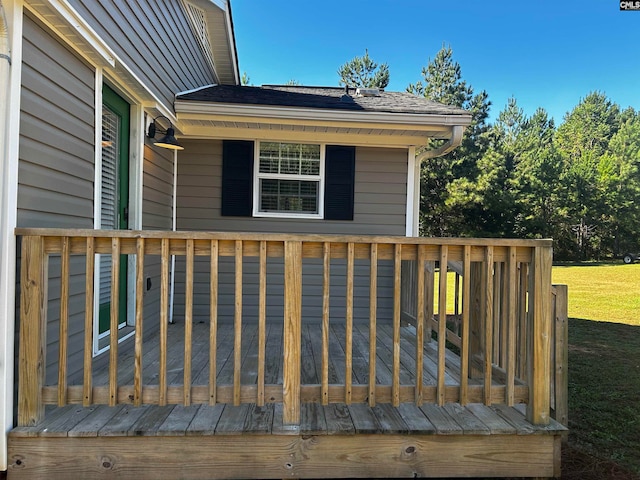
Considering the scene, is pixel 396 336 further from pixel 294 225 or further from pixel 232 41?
pixel 232 41

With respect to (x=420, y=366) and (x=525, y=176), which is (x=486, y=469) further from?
(x=525, y=176)

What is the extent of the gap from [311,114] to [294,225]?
1.39 metres

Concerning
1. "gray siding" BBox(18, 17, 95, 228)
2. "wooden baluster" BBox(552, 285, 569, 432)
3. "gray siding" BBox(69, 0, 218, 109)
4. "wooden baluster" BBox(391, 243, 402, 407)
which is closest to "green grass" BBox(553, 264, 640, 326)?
"wooden baluster" BBox(552, 285, 569, 432)

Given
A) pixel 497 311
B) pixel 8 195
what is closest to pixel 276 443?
pixel 497 311

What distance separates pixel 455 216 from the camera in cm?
2030

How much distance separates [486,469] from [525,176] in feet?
71.5

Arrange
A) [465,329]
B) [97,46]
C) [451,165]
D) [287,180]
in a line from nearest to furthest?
[465,329], [97,46], [287,180], [451,165]

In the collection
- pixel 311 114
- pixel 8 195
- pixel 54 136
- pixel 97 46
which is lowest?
pixel 8 195

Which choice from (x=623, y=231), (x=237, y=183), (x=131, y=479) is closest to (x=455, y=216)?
(x=623, y=231)

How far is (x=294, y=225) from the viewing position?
199 inches

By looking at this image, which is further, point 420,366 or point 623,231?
point 623,231

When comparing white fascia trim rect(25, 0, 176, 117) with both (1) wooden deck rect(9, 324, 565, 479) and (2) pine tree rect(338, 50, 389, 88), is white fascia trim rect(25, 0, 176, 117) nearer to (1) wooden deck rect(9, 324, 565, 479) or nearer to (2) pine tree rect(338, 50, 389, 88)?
(1) wooden deck rect(9, 324, 565, 479)

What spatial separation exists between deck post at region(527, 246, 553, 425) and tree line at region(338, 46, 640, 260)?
16.0m

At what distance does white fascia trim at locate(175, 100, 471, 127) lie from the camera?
4180 mm
